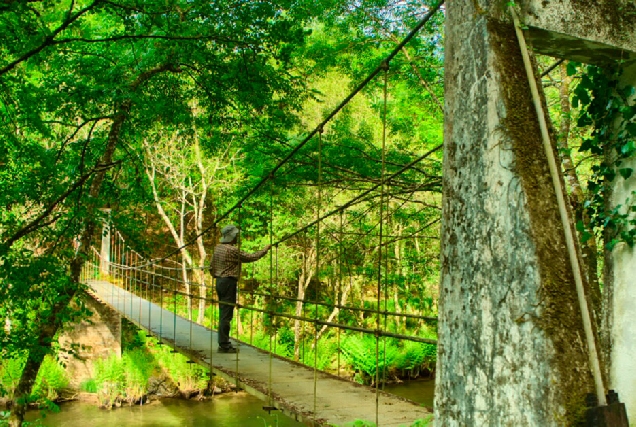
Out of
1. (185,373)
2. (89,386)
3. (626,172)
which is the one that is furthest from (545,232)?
(89,386)

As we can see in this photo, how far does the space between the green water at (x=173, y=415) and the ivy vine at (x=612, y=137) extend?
21.5ft

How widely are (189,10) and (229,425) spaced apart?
5717mm

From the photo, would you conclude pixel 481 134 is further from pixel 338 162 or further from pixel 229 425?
pixel 229 425

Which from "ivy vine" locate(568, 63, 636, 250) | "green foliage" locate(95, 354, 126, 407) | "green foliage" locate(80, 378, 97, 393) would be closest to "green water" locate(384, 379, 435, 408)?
"green foliage" locate(95, 354, 126, 407)

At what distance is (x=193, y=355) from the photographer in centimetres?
379

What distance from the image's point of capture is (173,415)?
26.6 feet

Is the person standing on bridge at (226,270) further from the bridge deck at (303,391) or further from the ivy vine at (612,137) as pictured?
the ivy vine at (612,137)

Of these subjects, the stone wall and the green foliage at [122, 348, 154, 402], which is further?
the stone wall

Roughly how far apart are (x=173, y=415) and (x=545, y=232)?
802 centimetres

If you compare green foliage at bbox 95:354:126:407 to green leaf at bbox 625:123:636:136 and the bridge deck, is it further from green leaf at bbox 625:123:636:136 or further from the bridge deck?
green leaf at bbox 625:123:636:136

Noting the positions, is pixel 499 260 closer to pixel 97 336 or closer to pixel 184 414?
pixel 184 414

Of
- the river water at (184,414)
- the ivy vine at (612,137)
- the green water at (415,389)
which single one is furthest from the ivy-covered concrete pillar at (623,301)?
the green water at (415,389)

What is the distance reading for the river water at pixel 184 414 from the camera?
7.64 metres

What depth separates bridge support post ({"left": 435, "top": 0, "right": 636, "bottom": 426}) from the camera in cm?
86
